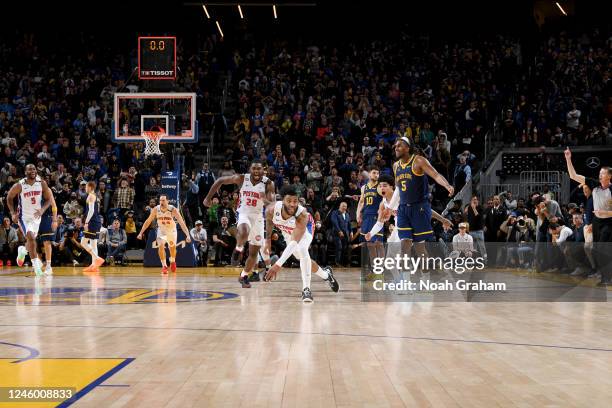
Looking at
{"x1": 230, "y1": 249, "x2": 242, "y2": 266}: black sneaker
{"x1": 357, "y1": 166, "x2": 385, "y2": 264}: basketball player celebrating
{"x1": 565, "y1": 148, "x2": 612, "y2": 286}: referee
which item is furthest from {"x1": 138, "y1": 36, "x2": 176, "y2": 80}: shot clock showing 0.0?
{"x1": 565, "y1": 148, "x2": 612, "y2": 286}: referee

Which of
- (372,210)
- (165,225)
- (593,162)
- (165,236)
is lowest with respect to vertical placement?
(165,236)

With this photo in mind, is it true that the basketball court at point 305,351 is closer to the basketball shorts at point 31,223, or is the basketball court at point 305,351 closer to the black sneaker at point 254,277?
the black sneaker at point 254,277

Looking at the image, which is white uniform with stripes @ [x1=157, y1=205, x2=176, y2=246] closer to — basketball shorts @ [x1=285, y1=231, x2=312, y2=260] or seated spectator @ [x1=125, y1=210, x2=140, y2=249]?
seated spectator @ [x1=125, y1=210, x2=140, y2=249]

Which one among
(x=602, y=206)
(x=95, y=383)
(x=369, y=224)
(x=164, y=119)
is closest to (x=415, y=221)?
(x=369, y=224)

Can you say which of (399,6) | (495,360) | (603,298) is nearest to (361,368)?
(495,360)

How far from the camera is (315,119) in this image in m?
25.2

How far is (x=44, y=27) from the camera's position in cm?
3181

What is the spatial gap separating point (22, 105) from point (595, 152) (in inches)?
712

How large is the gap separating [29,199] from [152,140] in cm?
576

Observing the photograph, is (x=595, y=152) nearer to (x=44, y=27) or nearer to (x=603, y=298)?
(x=603, y=298)

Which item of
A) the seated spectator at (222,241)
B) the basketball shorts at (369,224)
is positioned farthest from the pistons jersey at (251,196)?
the seated spectator at (222,241)

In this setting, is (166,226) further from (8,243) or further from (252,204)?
(8,243)

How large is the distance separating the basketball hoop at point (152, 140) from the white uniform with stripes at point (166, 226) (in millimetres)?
3799

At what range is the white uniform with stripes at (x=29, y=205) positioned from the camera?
628 inches
